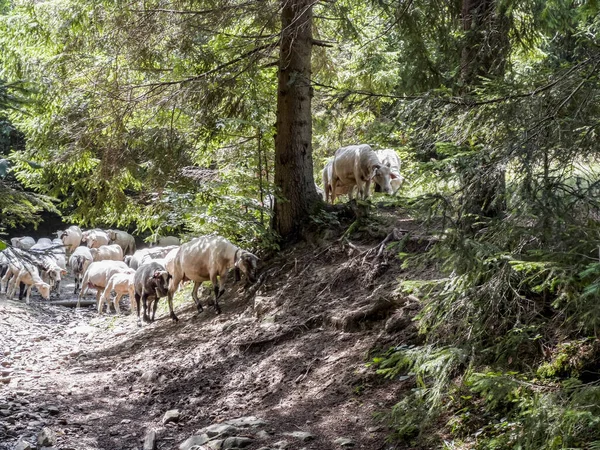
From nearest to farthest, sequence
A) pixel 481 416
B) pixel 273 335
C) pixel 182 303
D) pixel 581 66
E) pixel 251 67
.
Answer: pixel 581 66, pixel 481 416, pixel 273 335, pixel 251 67, pixel 182 303

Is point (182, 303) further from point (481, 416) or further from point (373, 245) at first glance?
point (481, 416)

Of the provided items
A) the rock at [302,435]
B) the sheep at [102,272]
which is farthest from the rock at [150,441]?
the sheep at [102,272]

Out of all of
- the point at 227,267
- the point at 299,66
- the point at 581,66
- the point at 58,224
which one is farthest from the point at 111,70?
the point at 58,224

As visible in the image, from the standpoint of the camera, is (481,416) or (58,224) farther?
(58,224)

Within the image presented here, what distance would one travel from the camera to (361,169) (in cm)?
1369

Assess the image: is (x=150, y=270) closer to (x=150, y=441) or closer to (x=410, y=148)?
(x=150, y=441)

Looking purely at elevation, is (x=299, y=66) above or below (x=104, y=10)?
below

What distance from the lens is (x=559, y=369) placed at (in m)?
4.79

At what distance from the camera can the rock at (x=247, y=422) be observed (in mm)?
6172

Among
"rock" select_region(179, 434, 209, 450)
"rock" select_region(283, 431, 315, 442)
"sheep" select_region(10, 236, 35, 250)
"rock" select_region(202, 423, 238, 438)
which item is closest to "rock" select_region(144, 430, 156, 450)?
"rock" select_region(179, 434, 209, 450)

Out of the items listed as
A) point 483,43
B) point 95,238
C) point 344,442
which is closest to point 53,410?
point 344,442

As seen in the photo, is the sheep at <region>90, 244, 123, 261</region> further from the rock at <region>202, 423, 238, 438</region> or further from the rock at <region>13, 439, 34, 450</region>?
the rock at <region>202, 423, 238, 438</region>

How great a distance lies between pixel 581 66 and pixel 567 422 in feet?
8.09

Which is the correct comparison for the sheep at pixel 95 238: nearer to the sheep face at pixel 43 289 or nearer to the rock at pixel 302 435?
the sheep face at pixel 43 289
